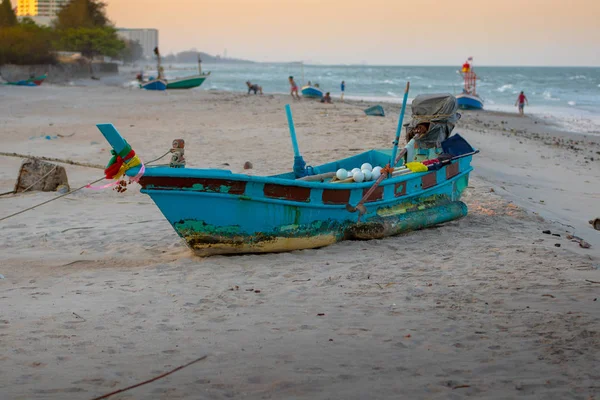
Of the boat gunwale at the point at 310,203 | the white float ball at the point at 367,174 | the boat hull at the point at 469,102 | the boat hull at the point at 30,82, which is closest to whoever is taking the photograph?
the boat gunwale at the point at 310,203

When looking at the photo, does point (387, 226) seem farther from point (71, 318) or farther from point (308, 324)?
point (71, 318)

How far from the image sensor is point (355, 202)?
7.58 meters

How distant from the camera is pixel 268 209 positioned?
691 centimetres

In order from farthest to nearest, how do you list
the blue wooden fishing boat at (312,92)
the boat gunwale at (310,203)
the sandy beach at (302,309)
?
the blue wooden fishing boat at (312,92)
the boat gunwale at (310,203)
the sandy beach at (302,309)

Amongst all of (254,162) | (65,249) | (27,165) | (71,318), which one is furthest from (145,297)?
(254,162)

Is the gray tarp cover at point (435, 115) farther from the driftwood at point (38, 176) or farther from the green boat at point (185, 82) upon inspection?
the green boat at point (185, 82)

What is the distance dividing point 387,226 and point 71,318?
3797 millimetres

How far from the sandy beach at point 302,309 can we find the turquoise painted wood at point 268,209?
186 millimetres

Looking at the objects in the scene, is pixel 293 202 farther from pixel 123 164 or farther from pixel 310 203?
pixel 123 164

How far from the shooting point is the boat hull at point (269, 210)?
6508 mm

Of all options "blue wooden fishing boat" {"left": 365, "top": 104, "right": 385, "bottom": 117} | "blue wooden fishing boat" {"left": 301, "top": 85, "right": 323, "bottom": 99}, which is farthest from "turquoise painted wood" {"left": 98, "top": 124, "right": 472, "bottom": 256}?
"blue wooden fishing boat" {"left": 301, "top": 85, "right": 323, "bottom": 99}

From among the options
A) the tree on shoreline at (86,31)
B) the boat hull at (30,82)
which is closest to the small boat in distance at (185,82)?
the boat hull at (30,82)

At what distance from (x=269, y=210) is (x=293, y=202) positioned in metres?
0.27

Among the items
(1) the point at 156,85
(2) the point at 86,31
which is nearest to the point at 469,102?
(1) the point at 156,85
